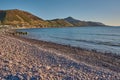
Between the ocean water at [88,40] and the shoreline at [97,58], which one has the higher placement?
the shoreline at [97,58]

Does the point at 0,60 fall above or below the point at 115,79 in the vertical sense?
above

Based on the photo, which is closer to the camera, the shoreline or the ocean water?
the shoreline

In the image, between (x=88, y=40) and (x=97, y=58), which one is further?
(x=88, y=40)

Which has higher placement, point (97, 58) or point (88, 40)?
point (97, 58)

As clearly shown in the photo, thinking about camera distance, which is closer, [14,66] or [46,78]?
[46,78]

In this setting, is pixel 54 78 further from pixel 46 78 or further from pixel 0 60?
pixel 0 60

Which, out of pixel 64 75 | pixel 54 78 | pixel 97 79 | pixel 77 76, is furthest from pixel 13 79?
pixel 97 79

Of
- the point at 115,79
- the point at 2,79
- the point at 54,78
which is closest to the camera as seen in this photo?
the point at 2,79

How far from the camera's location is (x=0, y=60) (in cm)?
1107

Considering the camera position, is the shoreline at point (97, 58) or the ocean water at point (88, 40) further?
the ocean water at point (88, 40)

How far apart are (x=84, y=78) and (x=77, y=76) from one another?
0.34 meters

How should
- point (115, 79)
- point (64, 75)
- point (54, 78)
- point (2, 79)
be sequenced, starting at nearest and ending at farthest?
point (2, 79), point (54, 78), point (64, 75), point (115, 79)

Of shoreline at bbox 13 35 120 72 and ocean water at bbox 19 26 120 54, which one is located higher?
shoreline at bbox 13 35 120 72

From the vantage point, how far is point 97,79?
989 cm
